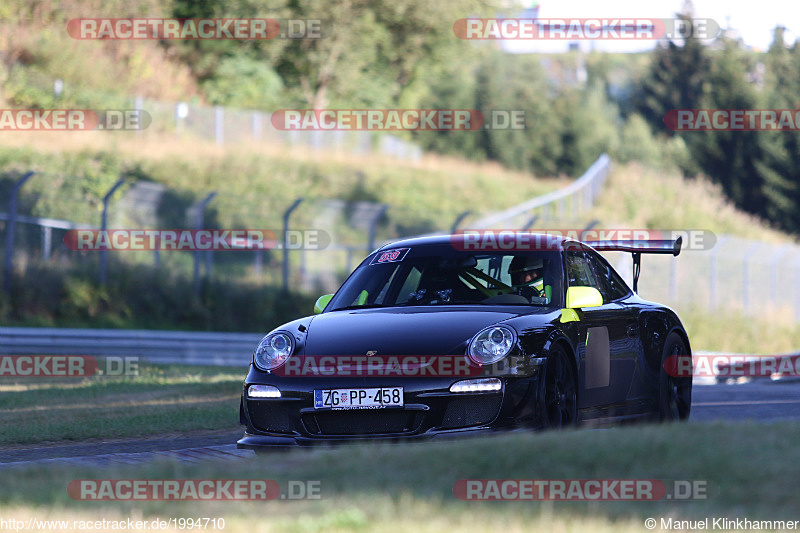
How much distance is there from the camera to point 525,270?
8195mm

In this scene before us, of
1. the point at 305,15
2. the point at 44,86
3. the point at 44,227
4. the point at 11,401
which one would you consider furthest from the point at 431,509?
the point at 305,15

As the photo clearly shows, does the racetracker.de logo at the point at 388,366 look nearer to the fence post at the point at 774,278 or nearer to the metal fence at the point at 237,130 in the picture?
the fence post at the point at 774,278

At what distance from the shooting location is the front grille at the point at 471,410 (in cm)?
676

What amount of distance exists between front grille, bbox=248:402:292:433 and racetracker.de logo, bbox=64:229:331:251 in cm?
1643

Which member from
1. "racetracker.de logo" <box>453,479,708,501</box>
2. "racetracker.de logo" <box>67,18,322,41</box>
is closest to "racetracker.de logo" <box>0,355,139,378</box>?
"racetracker.de logo" <box>453,479,708,501</box>

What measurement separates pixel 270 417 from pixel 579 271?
102 inches

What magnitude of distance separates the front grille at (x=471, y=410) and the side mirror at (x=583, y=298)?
122cm

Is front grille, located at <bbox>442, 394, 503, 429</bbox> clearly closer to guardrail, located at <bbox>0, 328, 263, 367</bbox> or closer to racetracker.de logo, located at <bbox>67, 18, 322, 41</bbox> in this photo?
guardrail, located at <bbox>0, 328, 263, 367</bbox>

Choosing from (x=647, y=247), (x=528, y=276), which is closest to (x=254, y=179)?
(x=647, y=247)

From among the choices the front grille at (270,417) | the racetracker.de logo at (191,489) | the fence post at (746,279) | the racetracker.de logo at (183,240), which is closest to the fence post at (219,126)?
the racetracker.de logo at (183,240)

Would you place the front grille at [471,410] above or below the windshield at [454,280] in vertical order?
below

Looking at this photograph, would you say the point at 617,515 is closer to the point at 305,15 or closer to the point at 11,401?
the point at 11,401

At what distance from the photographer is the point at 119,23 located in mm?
43625

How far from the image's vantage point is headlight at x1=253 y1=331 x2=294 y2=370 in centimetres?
727
